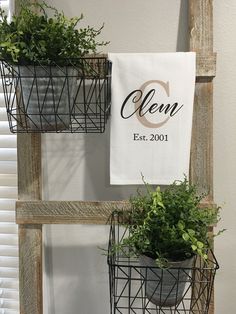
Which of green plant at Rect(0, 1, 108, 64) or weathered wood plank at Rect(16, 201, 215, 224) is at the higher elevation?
green plant at Rect(0, 1, 108, 64)

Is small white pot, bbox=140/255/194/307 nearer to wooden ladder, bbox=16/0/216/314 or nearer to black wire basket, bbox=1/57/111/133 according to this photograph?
wooden ladder, bbox=16/0/216/314

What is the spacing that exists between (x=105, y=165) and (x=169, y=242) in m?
0.38

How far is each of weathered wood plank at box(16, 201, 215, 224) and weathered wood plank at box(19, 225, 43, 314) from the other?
0.04 metres

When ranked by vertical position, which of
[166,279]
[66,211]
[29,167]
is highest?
[29,167]

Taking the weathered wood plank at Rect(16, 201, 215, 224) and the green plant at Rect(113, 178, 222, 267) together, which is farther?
the weathered wood plank at Rect(16, 201, 215, 224)

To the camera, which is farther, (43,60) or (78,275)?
(78,275)

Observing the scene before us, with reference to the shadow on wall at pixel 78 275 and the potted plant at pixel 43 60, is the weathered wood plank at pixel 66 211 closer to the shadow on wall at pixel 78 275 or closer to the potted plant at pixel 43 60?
the shadow on wall at pixel 78 275

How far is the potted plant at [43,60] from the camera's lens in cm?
87

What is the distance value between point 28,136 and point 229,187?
637mm

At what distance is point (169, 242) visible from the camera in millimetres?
866

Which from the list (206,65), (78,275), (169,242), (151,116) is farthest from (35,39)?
(78,275)

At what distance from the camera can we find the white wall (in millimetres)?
1097

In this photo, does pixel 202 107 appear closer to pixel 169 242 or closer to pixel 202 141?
pixel 202 141

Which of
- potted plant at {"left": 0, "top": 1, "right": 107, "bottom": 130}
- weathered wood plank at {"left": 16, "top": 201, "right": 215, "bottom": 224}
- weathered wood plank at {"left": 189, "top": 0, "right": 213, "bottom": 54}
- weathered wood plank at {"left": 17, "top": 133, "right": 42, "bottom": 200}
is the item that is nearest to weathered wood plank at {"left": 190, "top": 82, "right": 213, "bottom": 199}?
weathered wood plank at {"left": 189, "top": 0, "right": 213, "bottom": 54}
